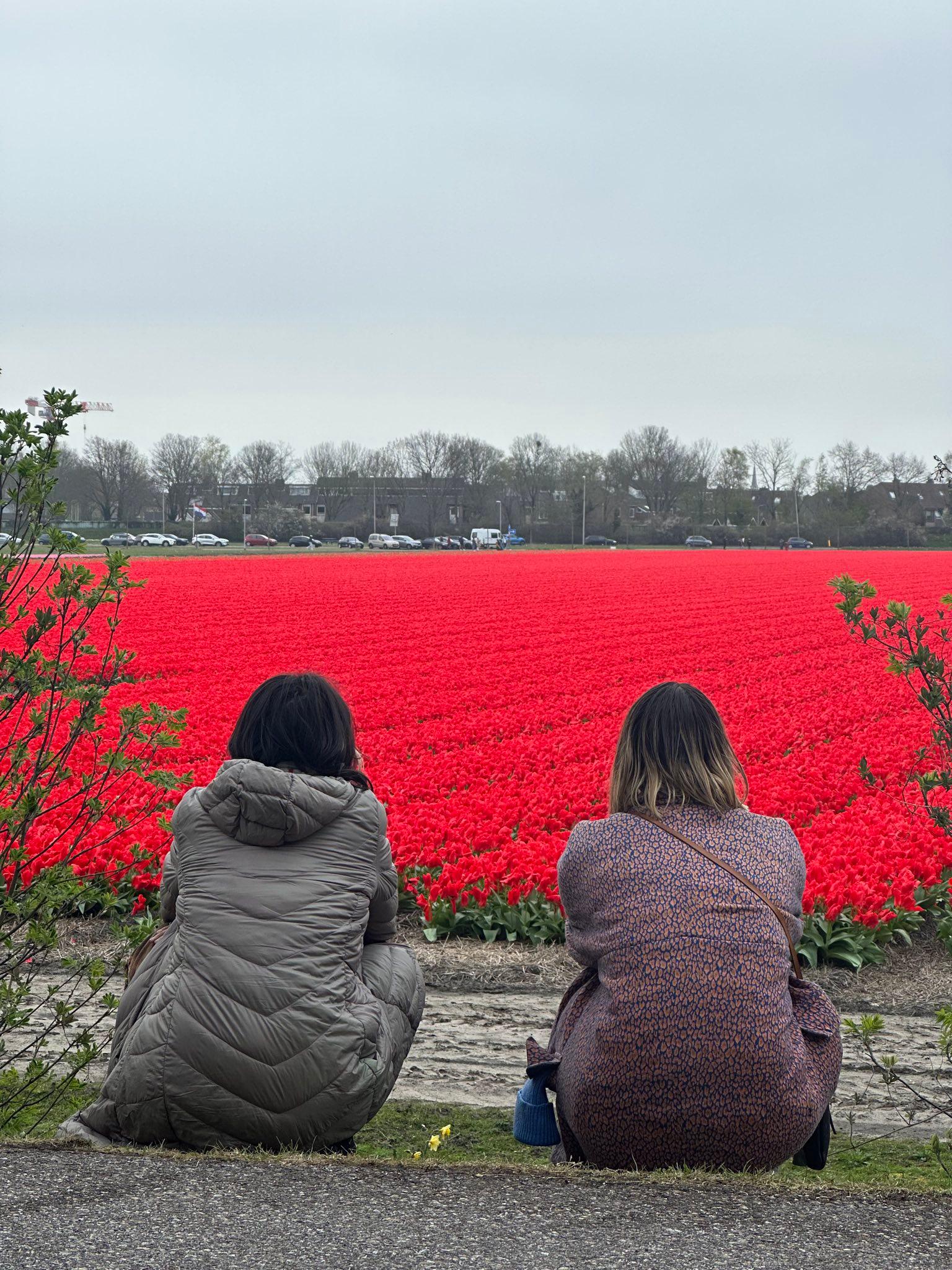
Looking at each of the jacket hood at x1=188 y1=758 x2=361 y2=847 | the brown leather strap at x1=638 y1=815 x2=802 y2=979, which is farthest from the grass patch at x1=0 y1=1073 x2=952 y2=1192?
the jacket hood at x1=188 y1=758 x2=361 y2=847

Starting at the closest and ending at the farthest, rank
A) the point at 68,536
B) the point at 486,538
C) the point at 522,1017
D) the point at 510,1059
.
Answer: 1. the point at 68,536
2. the point at 510,1059
3. the point at 522,1017
4. the point at 486,538

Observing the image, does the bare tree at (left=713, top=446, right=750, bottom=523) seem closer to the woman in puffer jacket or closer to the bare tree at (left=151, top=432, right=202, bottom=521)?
the bare tree at (left=151, top=432, right=202, bottom=521)

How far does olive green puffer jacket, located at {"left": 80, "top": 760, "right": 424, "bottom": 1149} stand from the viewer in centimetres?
384

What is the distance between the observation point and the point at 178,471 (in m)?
110

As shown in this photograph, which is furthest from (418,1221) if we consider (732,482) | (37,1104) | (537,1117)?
(732,482)

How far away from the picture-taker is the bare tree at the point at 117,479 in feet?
336

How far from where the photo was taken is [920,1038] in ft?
20.8

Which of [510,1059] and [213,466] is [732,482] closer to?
[213,466]

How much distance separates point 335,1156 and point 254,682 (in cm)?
1278

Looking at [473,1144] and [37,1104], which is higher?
[37,1104]

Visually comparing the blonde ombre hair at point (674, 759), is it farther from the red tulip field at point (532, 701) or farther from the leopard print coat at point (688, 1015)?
the red tulip field at point (532, 701)

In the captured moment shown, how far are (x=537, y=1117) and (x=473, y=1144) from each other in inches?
31.0

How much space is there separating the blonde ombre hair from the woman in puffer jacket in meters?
0.80

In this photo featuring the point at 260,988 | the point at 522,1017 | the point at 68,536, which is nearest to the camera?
the point at 260,988
